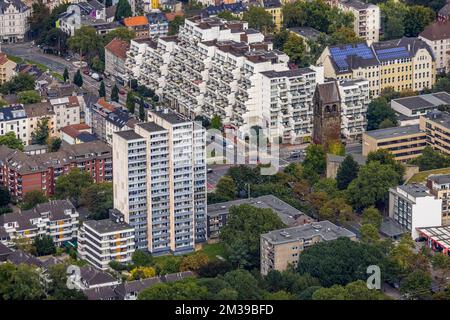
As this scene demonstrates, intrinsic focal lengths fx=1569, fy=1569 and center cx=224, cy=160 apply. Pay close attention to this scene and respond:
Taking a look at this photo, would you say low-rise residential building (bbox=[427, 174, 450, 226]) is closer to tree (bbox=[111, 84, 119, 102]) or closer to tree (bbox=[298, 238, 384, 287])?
tree (bbox=[298, 238, 384, 287])

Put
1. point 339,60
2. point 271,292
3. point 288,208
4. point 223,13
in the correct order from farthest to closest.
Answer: point 223,13
point 339,60
point 288,208
point 271,292

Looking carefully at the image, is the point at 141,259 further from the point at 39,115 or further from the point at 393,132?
the point at 39,115

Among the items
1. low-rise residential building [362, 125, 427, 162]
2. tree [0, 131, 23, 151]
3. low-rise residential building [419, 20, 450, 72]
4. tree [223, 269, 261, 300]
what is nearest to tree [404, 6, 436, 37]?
low-rise residential building [419, 20, 450, 72]

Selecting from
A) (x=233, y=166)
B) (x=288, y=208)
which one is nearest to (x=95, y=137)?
(x=233, y=166)

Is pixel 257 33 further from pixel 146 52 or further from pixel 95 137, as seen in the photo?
pixel 95 137

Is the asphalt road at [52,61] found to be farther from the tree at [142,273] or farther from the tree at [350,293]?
the tree at [350,293]

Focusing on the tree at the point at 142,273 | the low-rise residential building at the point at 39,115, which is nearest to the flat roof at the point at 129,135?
the tree at the point at 142,273

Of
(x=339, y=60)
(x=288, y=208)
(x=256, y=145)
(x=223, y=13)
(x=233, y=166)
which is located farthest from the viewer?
(x=223, y=13)
